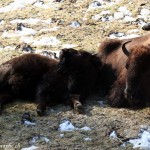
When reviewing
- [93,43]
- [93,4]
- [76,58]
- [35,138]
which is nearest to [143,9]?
[93,4]

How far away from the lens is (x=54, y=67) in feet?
28.0

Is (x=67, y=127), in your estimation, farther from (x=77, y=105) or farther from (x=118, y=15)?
(x=118, y=15)

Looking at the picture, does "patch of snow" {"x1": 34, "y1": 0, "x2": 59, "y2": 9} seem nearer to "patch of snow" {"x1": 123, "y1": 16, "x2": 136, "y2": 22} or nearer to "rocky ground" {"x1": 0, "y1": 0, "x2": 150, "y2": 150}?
"rocky ground" {"x1": 0, "y1": 0, "x2": 150, "y2": 150}

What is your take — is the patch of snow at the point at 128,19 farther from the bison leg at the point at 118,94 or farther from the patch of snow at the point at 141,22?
the bison leg at the point at 118,94

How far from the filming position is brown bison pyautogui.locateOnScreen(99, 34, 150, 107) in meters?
7.57

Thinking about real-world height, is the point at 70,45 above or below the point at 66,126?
below

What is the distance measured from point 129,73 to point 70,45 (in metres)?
3.70

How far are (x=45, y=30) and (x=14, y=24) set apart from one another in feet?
3.96

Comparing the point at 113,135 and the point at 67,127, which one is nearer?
the point at 113,135

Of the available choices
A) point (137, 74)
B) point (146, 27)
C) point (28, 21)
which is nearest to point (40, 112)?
point (137, 74)

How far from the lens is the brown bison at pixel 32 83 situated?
26.9ft

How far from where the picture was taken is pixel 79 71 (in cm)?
861

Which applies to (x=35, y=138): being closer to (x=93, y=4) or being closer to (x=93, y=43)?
(x=93, y=43)

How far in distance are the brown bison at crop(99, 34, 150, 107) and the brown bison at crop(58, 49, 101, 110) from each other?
277 mm
